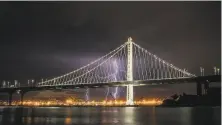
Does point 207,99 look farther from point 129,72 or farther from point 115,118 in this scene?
point 115,118

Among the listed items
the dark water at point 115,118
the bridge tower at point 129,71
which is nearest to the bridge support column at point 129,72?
the bridge tower at point 129,71

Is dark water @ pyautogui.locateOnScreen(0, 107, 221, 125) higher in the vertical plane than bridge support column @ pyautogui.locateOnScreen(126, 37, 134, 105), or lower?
lower

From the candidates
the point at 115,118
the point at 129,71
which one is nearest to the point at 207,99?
the point at 129,71

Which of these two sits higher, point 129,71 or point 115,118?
point 129,71

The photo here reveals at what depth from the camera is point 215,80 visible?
74.1 m

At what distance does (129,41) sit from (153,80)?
21621 mm

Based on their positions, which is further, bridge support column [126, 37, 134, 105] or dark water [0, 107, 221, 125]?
bridge support column [126, 37, 134, 105]

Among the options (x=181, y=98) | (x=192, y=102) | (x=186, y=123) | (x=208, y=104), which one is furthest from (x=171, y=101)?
(x=186, y=123)

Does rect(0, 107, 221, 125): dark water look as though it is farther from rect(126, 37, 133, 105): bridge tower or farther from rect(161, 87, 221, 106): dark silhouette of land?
rect(161, 87, 221, 106): dark silhouette of land

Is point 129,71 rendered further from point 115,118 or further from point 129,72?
point 115,118

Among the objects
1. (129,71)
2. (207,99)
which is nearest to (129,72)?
(129,71)

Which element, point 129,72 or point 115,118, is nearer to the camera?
point 115,118

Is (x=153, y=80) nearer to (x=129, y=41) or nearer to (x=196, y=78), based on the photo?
(x=196, y=78)

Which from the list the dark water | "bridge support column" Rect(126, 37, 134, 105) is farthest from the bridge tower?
the dark water
